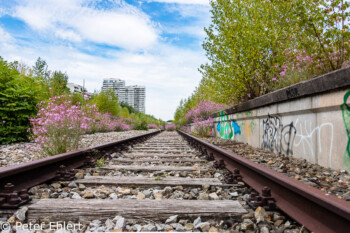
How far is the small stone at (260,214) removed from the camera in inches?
77.3

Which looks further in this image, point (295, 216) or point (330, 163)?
point (330, 163)

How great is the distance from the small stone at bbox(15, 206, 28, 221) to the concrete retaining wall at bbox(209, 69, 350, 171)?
11.1 ft

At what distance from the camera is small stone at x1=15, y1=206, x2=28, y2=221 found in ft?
6.51

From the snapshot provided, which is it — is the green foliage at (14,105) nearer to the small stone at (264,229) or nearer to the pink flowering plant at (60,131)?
the pink flowering plant at (60,131)

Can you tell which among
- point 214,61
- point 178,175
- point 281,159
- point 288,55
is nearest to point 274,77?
point 288,55

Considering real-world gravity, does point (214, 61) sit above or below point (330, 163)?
above

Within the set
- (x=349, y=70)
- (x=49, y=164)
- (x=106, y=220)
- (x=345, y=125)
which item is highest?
(x=349, y=70)

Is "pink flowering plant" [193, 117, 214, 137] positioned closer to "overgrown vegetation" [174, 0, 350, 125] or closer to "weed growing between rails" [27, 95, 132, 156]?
"overgrown vegetation" [174, 0, 350, 125]

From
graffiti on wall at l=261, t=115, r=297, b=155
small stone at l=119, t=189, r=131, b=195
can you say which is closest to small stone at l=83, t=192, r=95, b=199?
small stone at l=119, t=189, r=131, b=195

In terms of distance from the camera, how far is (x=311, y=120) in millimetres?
3924

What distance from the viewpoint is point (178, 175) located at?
12.1 ft

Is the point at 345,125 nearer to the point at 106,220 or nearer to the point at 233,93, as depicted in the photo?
the point at 106,220

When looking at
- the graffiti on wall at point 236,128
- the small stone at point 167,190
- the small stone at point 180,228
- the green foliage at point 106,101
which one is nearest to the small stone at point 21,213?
the small stone at point 180,228

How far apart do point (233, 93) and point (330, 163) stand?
5.83 metres
